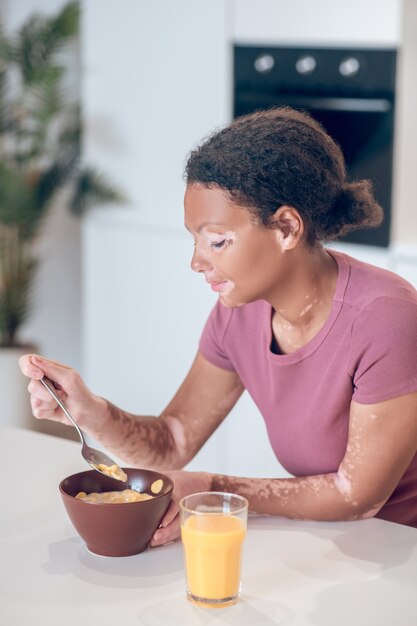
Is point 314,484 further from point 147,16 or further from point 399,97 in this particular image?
point 147,16

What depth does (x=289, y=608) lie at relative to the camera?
1.10 metres

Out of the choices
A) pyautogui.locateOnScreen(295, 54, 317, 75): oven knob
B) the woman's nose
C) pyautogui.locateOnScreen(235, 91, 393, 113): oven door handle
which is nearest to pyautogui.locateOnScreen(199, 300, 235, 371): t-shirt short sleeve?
the woman's nose

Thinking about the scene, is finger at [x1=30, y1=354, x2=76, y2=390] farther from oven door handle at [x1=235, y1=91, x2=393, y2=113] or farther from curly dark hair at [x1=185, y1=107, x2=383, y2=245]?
oven door handle at [x1=235, y1=91, x2=393, y2=113]

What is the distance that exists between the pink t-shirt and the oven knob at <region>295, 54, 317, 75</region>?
1.31 metres

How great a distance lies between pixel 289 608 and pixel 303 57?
199 cm

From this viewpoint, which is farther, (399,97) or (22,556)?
(399,97)

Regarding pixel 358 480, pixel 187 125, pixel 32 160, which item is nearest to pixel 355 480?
pixel 358 480

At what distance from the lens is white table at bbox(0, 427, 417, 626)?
3.56 feet

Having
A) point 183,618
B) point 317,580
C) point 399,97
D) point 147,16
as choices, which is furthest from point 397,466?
point 147,16

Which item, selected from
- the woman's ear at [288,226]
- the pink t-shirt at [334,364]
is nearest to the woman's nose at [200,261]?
the woman's ear at [288,226]

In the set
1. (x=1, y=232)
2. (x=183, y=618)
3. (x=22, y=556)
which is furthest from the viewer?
(x=1, y=232)

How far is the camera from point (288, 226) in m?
1.45

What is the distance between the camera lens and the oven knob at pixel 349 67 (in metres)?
2.69

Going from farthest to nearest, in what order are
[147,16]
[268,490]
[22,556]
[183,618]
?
[147,16] < [268,490] < [22,556] < [183,618]
